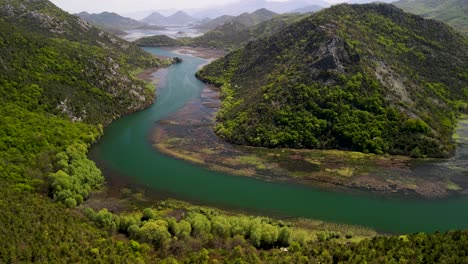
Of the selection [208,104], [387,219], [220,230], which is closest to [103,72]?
[208,104]

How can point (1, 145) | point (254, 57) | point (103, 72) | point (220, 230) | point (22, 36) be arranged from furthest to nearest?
1. point (254, 57)
2. point (103, 72)
3. point (22, 36)
4. point (1, 145)
5. point (220, 230)

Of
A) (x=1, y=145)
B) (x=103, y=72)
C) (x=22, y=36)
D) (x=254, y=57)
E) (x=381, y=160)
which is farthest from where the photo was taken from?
(x=254, y=57)

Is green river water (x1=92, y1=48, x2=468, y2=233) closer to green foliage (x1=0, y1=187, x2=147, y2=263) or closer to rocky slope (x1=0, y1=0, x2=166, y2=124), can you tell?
rocky slope (x1=0, y1=0, x2=166, y2=124)

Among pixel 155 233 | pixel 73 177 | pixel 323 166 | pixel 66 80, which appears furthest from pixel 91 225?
pixel 66 80

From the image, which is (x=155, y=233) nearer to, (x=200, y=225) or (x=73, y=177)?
(x=200, y=225)

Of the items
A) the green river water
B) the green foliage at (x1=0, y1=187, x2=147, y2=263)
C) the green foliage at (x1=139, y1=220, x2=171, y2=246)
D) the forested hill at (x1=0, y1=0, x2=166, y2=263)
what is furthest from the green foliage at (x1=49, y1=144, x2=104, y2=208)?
the green foliage at (x1=139, y1=220, x2=171, y2=246)

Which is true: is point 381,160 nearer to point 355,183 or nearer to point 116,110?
point 355,183

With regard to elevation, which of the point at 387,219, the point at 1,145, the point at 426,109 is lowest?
the point at 387,219

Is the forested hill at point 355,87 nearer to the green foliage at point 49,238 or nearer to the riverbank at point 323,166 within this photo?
the riverbank at point 323,166
